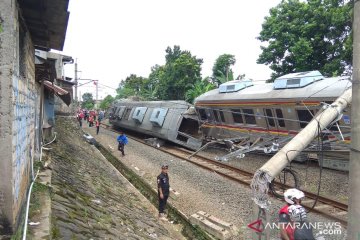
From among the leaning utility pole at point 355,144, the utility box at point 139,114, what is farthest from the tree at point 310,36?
the leaning utility pole at point 355,144

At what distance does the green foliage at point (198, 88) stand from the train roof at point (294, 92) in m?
14.3

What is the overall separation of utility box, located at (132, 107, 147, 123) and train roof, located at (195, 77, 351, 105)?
7.55m

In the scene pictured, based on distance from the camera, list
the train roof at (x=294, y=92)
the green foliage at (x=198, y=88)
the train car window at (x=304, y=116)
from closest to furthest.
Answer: the train roof at (x=294, y=92)
the train car window at (x=304, y=116)
the green foliage at (x=198, y=88)

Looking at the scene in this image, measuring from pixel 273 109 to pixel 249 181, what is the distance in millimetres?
3915

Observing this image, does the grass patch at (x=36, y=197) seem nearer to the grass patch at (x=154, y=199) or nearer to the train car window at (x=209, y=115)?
the grass patch at (x=154, y=199)

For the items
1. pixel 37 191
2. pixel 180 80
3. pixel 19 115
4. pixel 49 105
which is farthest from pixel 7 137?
pixel 180 80

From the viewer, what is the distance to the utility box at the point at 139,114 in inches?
977

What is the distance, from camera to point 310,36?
74.4 feet

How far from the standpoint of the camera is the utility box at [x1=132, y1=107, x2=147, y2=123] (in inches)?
977

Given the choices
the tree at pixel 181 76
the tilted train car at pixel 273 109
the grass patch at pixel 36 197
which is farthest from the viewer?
the tree at pixel 181 76

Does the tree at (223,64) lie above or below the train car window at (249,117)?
above

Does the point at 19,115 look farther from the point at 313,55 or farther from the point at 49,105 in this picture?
the point at 313,55

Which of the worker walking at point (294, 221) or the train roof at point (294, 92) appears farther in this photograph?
the train roof at point (294, 92)

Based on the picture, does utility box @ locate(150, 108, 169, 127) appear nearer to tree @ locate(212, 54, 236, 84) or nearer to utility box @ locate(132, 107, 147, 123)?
utility box @ locate(132, 107, 147, 123)
